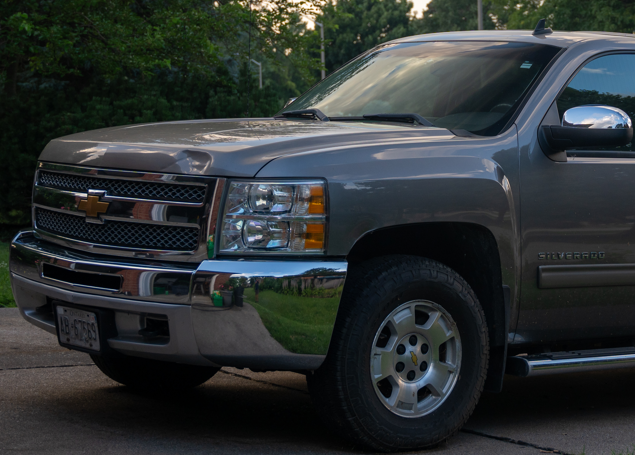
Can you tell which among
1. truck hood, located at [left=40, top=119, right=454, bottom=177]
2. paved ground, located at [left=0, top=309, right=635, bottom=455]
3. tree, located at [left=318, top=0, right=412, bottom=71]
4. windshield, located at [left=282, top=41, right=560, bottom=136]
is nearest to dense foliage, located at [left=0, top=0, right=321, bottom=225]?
paved ground, located at [left=0, top=309, right=635, bottom=455]

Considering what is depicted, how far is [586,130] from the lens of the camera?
427cm

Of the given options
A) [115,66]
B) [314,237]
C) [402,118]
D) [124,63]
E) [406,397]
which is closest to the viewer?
[314,237]

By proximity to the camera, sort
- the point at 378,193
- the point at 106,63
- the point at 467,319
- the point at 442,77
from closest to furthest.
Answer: the point at 378,193, the point at 467,319, the point at 442,77, the point at 106,63

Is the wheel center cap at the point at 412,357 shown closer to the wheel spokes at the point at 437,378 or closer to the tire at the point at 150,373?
the wheel spokes at the point at 437,378

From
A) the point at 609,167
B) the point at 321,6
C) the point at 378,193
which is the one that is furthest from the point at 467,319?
the point at 321,6

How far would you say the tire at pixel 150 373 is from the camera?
4.95 m

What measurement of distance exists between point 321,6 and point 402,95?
37.2 ft

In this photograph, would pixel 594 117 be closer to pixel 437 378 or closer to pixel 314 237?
pixel 437 378

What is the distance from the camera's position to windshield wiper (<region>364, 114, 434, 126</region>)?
452cm

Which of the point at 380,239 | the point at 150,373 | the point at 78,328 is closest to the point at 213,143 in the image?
the point at 380,239

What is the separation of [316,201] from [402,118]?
1.13 m

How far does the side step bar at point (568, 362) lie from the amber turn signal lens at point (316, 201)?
4.23 ft

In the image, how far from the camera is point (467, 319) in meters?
4.06

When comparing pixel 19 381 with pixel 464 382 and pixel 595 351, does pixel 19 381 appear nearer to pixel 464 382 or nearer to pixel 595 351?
pixel 464 382
